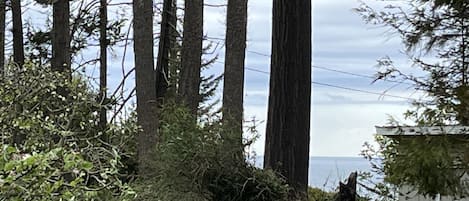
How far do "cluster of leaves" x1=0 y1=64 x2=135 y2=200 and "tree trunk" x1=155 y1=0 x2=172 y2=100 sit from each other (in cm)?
490

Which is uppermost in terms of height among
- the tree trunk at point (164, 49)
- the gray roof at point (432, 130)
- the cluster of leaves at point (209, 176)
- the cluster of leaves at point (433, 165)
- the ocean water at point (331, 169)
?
the tree trunk at point (164, 49)

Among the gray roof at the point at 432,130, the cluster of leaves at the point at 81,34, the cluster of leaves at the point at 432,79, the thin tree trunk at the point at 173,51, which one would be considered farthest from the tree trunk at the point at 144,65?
the cluster of leaves at the point at 432,79

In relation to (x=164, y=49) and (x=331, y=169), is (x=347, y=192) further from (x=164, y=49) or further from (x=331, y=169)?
(x=164, y=49)

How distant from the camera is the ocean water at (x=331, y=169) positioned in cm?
686

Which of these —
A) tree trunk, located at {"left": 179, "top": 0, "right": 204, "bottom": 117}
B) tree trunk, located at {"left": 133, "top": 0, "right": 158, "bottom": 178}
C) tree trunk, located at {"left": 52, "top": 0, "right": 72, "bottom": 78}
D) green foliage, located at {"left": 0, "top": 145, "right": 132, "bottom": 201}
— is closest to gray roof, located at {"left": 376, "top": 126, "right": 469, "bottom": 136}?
green foliage, located at {"left": 0, "top": 145, "right": 132, "bottom": 201}

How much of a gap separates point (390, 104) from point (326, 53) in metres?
5.13

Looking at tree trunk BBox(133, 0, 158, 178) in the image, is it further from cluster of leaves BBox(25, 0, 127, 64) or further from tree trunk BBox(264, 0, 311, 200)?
cluster of leaves BBox(25, 0, 127, 64)

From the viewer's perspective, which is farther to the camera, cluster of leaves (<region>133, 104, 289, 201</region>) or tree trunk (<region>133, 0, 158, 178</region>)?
tree trunk (<region>133, 0, 158, 178</region>)

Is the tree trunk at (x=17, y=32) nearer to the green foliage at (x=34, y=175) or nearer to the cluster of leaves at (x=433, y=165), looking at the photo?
the cluster of leaves at (x=433, y=165)

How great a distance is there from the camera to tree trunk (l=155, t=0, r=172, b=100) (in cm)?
1188

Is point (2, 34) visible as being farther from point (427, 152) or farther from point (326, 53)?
point (427, 152)

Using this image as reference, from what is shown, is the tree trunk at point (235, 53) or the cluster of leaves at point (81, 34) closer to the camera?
the tree trunk at point (235, 53)

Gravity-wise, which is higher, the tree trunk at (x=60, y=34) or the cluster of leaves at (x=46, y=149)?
the tree trunk at (x=60, y=34)

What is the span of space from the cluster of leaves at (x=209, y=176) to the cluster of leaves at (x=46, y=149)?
0.68 metres
